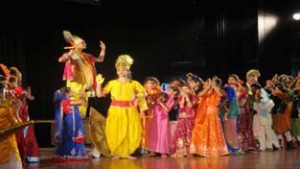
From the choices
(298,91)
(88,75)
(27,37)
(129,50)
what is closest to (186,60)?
(129,50)

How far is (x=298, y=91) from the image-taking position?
33.6 ft

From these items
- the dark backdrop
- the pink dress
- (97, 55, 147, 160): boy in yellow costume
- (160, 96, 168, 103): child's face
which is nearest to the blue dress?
(97, 55, 147, 160): boy in yellow costume

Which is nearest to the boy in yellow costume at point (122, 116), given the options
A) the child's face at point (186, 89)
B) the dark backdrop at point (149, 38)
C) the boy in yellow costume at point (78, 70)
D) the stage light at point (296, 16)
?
the boy in yellow costume at point (78, 70)

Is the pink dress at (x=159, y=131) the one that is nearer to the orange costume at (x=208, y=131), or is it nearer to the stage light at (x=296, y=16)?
the orange costume at (x=208, y=131)

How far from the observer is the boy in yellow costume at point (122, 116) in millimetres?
7445

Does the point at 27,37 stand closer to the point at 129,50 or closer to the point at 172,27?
the point at 129,50

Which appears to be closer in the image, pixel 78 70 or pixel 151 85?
pixel 78 70

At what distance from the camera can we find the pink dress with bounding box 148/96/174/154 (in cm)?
799

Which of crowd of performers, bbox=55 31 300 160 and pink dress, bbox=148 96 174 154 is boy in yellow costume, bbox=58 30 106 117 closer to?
crowd of performers, bbox=55 31 300 160

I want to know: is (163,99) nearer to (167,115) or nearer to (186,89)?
(167,115)

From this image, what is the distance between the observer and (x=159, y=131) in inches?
318

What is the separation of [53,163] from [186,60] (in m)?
5.05

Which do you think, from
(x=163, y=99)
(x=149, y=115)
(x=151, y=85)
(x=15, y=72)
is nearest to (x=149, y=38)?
(x=151, y=85)

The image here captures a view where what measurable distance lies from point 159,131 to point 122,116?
2.83ft
